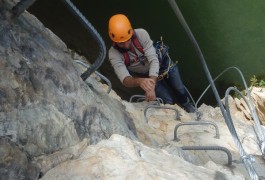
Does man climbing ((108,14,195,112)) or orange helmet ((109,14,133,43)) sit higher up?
orange helmet ((109,14,133,43))

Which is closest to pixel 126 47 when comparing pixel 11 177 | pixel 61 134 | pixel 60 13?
pixel 61 134

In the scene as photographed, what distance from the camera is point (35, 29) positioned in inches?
90.3

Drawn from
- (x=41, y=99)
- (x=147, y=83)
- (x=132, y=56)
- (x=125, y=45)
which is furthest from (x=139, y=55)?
(x=41, y=99)

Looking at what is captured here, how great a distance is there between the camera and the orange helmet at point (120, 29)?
3.98 metres

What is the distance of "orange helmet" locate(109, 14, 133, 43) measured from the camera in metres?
3.98

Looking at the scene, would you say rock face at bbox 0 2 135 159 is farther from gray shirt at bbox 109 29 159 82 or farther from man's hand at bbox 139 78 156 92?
gray shirt at bbox 109 29 159 82

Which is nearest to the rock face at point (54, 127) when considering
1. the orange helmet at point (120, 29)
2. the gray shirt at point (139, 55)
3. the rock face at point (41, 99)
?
the rock face at point (41, 99)

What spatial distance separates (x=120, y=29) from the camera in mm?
3984

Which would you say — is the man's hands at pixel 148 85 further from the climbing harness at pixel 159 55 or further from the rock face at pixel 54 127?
the rock face at pixel 54 127

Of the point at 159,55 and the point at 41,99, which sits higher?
the point at 41,99

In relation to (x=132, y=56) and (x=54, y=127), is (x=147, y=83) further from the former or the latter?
(x=54, y=127)

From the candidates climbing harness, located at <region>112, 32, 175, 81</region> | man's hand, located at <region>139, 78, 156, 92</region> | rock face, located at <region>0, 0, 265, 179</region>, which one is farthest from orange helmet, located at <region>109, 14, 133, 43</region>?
rock face, located at <region>0, 0, 265, 179</region>

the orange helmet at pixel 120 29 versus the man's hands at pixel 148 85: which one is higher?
the orange helmet at pixel 120 29

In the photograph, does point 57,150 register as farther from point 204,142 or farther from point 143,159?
point 204,142
